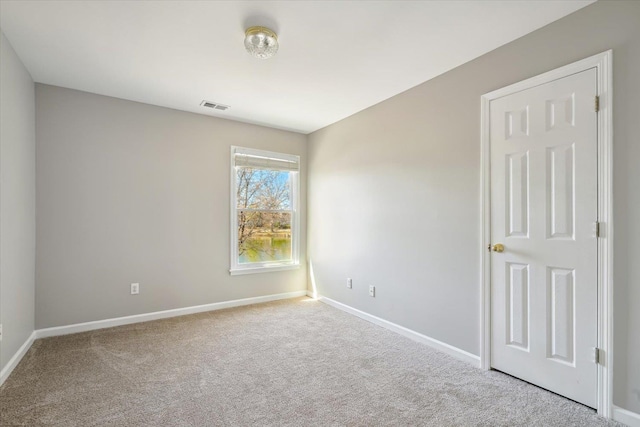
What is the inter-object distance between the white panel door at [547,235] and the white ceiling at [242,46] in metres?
0.61

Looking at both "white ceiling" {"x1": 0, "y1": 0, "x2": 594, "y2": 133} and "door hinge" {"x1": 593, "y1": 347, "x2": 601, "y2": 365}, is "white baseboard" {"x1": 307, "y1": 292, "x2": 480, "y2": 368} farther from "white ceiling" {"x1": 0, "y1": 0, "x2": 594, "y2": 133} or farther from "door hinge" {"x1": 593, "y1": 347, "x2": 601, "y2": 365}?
"white ceiling" {"x1": 0, "y1": 0, "x2": 594, "y2": 133}

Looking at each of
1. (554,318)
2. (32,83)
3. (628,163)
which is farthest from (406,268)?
(32,83)

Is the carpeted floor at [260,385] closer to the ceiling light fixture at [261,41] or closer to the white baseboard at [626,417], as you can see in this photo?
the white baseboard at [626,417]

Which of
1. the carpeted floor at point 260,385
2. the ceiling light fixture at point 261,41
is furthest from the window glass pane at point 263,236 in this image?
the ceiling light fixture at point 261,41

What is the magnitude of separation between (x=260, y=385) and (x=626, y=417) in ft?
7.31

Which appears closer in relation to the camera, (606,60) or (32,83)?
(606,60)

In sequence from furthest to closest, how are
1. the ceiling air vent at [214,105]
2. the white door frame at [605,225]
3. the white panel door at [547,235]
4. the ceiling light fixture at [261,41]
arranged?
1. the ceiling air vent at [214,105]
2. the ceiling light fixture at [261,41]
3. the white panel door at [547,235]
4. the white door frame at [605,225]

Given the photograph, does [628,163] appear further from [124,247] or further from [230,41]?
[124,247]

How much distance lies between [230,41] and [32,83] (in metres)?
2.19

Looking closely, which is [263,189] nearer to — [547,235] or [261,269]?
[261,269]

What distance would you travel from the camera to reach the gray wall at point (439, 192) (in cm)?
179

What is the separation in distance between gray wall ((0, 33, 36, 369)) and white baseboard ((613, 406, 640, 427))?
403 centimetres

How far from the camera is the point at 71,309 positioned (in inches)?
125

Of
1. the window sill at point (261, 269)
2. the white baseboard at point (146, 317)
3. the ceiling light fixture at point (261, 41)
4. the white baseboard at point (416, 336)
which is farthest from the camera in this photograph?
the window sill at point (261, 269)
